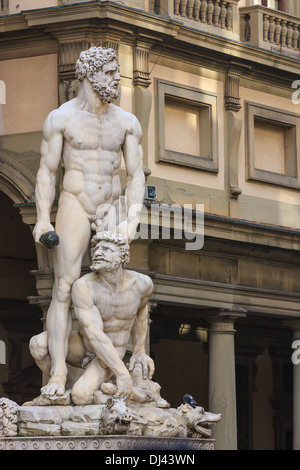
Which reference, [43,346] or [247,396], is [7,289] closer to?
[247,396]

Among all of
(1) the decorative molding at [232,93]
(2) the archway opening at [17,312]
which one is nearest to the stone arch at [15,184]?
(2) the archway opening at [17,312]

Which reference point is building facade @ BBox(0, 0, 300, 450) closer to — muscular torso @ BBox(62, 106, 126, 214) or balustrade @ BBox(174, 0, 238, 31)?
balustrade @ BBox(174, 0, 238, 31)

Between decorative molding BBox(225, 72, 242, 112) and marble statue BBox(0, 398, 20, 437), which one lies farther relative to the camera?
decorative molding BBox(225, 72, 242, 112)

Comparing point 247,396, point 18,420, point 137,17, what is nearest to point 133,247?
point 137,17

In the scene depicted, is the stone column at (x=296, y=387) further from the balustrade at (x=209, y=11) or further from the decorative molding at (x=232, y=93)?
the balustrade at (x=209, y=11)

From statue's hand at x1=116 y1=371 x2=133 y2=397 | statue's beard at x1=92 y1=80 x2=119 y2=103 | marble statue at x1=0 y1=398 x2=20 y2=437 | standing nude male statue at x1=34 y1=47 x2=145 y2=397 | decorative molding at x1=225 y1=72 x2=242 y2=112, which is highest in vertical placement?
decorative molding at x1=225 y1=72 x2=242 y2=112

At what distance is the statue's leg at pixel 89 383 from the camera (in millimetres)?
16484

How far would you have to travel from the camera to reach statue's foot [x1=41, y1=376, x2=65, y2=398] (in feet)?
54.3

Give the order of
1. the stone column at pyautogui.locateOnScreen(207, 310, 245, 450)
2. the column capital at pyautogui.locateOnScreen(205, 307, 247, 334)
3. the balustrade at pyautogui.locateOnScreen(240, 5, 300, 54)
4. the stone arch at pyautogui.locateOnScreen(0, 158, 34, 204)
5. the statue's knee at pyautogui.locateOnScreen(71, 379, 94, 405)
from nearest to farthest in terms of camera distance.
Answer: the statue's knee at pyautogui.locateOnScreen(71, 379, 94, 405), the stone arch at pyautogui.locateOnScreen(0, 158, 34, 204), the stone column at pyautogui.locateOnScreen(207, 310, 245, 450), the column capital at pyautogui.locateOnScreen(205, 307, 247, 334), the balustrade at pyautogui.locateOnScreen(240, 5, 300, 54)

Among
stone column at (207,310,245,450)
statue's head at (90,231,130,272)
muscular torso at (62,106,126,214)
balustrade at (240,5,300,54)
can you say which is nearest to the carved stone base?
statue's head at (90,231,130,272)

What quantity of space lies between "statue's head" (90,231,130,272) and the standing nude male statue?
0.62 ft

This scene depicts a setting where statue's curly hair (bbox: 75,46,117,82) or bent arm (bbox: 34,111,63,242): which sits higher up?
statue's curly hair (bbox: 75,46,117,82)

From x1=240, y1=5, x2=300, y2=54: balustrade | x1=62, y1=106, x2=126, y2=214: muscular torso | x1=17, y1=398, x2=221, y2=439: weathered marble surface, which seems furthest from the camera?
x1=240, y1=5, x2=300, y2=54: balustrade

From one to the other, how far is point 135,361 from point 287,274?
13073mm
